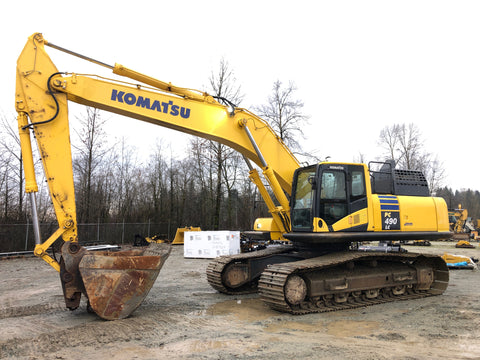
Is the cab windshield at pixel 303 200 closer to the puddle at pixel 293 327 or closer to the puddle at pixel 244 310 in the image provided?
the puddle at pixel 244 310

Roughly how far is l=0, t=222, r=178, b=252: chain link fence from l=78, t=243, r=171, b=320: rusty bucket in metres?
16.0

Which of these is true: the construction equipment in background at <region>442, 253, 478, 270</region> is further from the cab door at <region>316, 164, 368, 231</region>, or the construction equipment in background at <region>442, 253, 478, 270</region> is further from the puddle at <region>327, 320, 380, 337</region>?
the puddle at <region>327, 320, 380, 337</region>

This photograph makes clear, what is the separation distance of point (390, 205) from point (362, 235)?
3.52ft

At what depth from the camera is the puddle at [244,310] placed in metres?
6.82

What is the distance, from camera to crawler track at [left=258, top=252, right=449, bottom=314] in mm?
6820

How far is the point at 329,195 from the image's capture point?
7.74m

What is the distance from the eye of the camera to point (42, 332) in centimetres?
564

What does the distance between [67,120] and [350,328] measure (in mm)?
6081

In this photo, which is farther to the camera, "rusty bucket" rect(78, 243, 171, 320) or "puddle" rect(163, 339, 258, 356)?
"rusty bucket" rect(78, 243, 171, 320)

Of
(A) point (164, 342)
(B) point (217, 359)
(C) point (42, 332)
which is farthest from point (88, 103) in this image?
(B) point (217, 359)

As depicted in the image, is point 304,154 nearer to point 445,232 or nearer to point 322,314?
point 445,232

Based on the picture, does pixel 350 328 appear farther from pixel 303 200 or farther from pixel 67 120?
pixel 67 120

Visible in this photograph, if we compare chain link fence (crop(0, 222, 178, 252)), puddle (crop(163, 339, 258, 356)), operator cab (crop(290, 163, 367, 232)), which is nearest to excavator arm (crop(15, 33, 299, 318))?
operator cab (crop(290, 163, 367, 232))

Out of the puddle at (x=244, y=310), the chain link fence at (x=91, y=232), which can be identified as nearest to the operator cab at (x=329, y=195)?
the puddle at (x=244, y=310)
